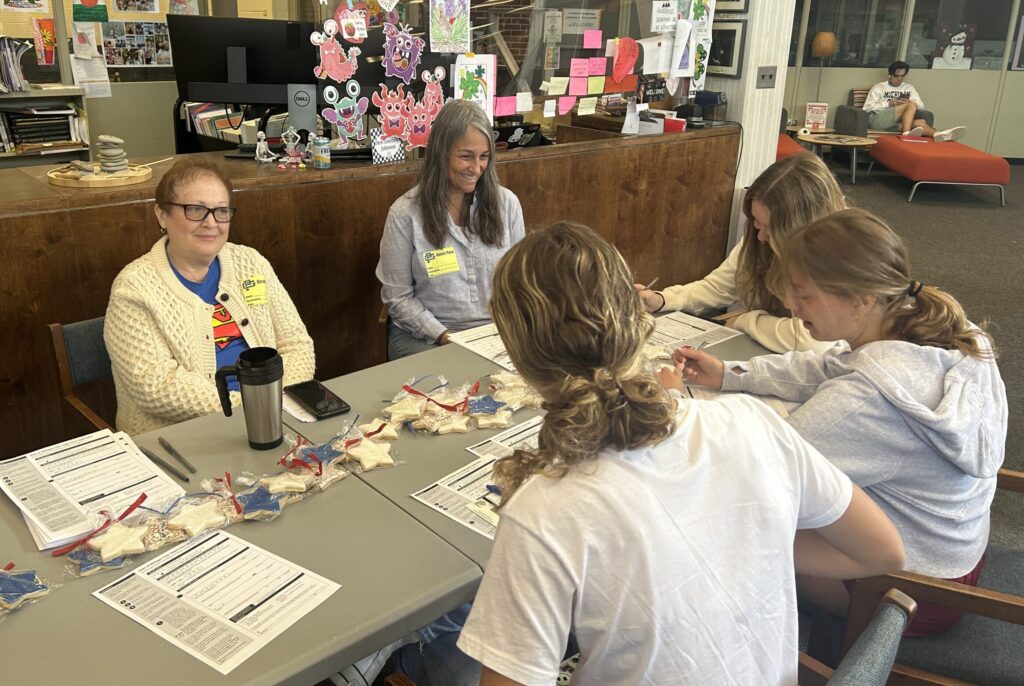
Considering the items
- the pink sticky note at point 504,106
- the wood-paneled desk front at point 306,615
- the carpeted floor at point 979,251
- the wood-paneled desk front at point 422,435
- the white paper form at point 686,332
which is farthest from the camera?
the pink sticky note at point 504,106

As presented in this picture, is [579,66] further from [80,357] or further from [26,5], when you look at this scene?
[26,5]

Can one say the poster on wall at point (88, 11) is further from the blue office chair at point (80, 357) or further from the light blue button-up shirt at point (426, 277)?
the blue office chair at point (80, 357)

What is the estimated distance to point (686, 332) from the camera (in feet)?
7.77

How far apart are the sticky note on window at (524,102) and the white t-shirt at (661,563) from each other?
2720 millimetres

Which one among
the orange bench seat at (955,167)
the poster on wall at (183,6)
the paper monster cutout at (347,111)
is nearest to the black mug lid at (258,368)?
the paper monster cutout at (347,111)

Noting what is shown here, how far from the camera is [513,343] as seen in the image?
1.01 meters

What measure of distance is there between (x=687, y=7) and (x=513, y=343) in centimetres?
352

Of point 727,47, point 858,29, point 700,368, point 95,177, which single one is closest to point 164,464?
point 700,368

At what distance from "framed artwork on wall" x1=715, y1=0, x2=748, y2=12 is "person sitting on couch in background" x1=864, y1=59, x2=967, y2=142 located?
5128 millimetres

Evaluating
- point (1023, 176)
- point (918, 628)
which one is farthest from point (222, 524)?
point (1023, 176)

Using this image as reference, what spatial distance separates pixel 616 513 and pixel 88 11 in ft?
18.5

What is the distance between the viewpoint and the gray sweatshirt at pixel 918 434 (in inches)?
56.7

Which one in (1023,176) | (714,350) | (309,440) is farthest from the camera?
(1023,176)

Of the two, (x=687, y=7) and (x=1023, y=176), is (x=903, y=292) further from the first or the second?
(x=1023, y=176)
